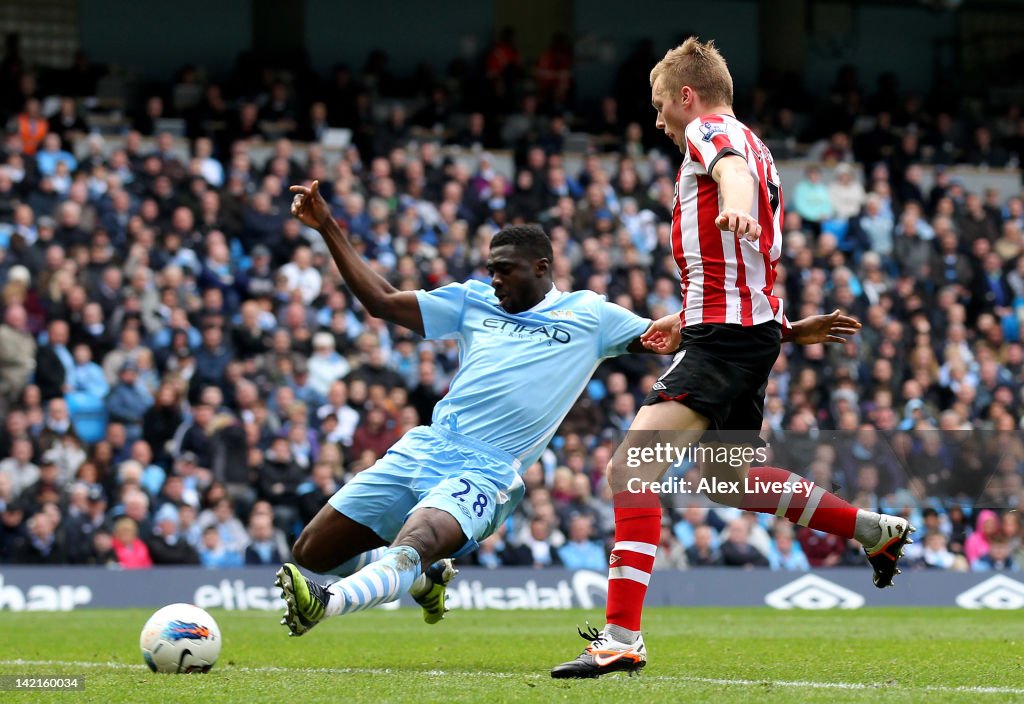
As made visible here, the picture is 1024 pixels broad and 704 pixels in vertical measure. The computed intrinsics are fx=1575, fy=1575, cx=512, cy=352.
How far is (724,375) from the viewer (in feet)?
21.9

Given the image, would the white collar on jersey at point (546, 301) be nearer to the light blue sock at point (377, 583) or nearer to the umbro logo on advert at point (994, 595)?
the light blue sock at point (377, 583)

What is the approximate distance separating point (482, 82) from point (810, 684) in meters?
18.8

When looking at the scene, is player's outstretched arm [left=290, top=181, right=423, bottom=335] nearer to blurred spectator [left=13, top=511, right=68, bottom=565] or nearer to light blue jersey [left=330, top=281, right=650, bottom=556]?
light blue jersey [left=330, top=281, right=650, bottom=556]

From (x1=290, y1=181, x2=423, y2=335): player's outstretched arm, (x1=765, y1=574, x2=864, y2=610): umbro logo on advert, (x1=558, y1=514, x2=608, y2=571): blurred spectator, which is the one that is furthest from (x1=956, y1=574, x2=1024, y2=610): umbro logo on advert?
(x1=290, y1=181, x2=423, y2=335): player's outstretched arm

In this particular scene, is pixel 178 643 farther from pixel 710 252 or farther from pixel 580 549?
pixel 580 549

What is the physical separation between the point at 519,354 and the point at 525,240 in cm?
56

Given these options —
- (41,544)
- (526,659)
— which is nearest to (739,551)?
(41,544)

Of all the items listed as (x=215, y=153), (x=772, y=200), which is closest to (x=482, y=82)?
(x=215, y=153)

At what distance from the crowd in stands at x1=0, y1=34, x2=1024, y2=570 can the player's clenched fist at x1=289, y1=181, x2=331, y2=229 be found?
816cm

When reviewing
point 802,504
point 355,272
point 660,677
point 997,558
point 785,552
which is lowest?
point 997,558

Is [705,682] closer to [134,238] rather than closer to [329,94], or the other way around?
[134,238]

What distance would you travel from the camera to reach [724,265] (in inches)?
267

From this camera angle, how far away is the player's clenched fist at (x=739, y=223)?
611 centimetres

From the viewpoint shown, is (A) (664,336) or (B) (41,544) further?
(B) (41,544)
